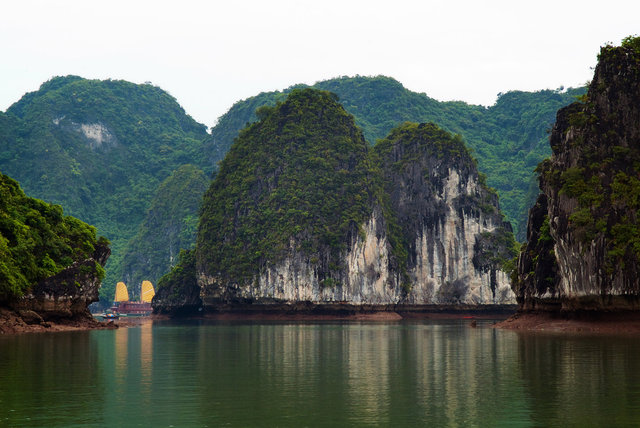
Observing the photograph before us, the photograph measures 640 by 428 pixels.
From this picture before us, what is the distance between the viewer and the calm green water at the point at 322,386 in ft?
59.5

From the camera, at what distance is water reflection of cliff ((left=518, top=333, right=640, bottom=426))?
18.0 m

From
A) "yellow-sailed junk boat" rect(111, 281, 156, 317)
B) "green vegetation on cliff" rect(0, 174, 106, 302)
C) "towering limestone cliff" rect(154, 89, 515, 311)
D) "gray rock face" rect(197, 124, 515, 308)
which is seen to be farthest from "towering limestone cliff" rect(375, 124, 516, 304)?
"yellow-sailed junk boat" rect(111, 281, 156, 317)

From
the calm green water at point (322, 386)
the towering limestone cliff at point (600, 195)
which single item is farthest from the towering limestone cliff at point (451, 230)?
the calm green water at point (322, 386)

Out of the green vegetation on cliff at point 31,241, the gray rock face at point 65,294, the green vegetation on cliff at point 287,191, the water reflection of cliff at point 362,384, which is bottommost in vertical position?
the water reflection of cliff at point 362,384

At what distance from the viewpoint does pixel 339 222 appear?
4198 inches

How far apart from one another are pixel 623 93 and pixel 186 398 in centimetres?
4286

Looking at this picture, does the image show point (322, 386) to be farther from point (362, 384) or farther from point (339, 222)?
point (339, 222)

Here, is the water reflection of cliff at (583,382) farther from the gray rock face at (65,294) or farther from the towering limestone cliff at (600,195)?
the gray rock face at (65,294)

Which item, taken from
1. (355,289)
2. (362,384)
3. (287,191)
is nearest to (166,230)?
(287,191)

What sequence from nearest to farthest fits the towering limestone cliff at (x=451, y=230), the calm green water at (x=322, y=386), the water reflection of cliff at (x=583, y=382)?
the water reflection of cliff at (x=583, y=382)
the calm green water at (x=322, y=386)
the towering limestone cliff at (x=451, y=230)

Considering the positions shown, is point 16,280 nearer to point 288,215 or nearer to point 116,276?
point 288,215

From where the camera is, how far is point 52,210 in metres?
64.2

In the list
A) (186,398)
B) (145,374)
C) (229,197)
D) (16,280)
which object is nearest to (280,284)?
(229,197)

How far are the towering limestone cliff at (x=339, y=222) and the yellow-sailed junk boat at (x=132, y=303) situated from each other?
121 ft
